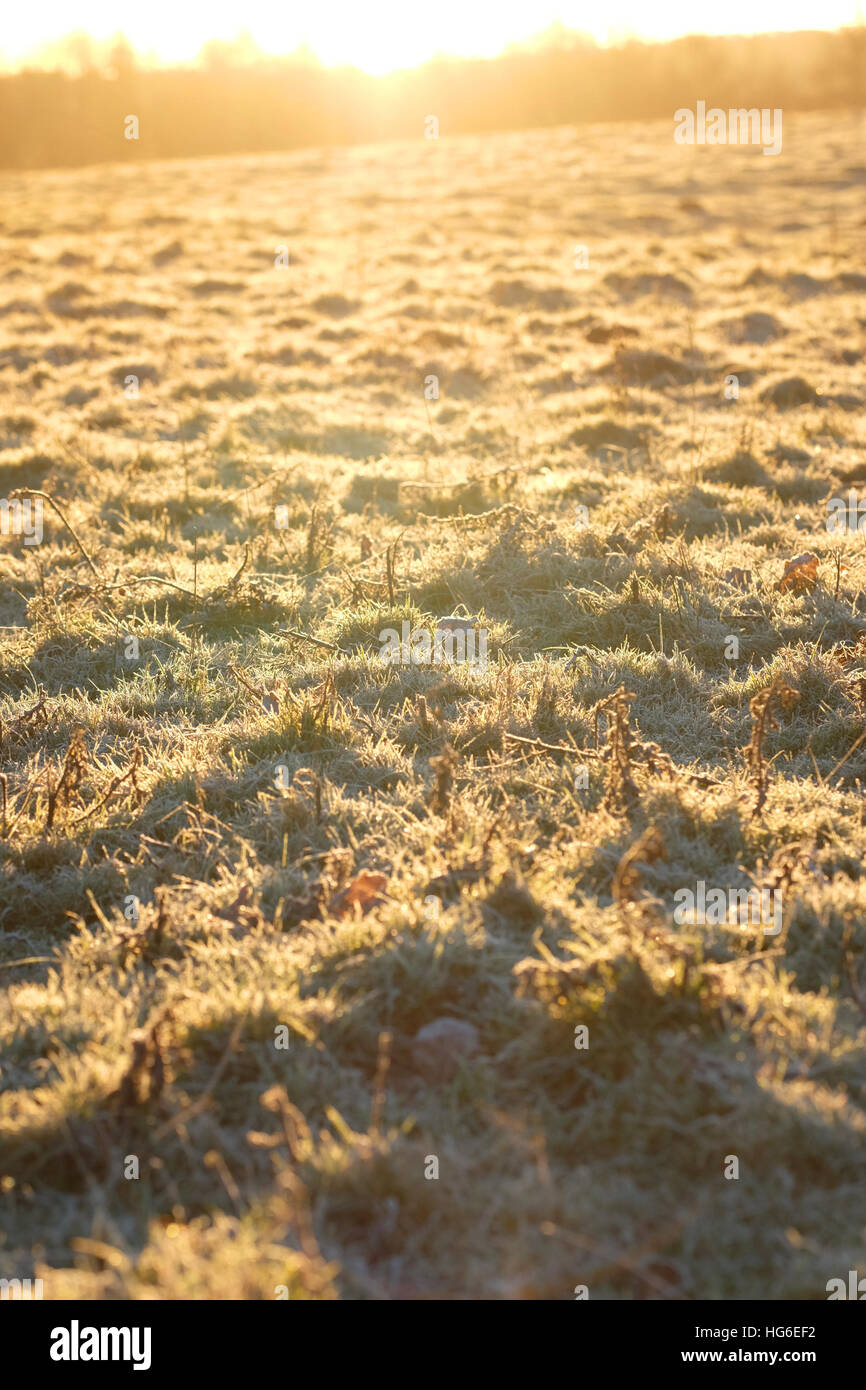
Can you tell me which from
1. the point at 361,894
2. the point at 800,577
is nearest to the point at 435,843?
the point at 361,894

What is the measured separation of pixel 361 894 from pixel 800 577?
341 centimetres

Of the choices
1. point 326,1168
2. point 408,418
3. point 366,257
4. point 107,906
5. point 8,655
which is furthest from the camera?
point 366,257

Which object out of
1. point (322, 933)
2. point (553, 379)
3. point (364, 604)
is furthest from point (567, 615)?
point (553, 379)

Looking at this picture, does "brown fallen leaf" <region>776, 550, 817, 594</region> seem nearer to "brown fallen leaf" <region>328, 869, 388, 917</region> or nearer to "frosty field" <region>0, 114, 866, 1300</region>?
"frosty field" <region>0, 114, 866, 1300</region>

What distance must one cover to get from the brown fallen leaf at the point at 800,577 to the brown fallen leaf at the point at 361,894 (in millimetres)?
3214

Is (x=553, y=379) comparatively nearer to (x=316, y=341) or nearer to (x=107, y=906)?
(x=316, y=341)

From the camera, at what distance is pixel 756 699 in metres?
3.85

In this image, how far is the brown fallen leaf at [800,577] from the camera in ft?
18.2

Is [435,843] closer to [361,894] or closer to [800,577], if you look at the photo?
[361,894]

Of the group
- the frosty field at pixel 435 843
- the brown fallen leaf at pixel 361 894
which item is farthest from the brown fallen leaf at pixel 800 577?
the brown fallen leaf at pixel 361 894

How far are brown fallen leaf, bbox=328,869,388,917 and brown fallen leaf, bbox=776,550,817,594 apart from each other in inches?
127

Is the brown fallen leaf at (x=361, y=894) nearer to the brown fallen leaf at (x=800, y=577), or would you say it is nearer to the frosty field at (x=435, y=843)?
the frosty field at (x=435, y=843)

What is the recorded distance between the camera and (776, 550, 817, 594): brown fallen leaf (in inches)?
219
